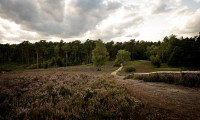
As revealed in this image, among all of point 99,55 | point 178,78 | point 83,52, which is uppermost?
point 83,52

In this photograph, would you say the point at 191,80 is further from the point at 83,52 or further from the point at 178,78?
the point at 83,52

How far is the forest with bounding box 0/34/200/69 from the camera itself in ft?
148

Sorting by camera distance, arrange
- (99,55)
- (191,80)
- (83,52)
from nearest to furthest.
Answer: (191,80) → (99,55) → (83,52)

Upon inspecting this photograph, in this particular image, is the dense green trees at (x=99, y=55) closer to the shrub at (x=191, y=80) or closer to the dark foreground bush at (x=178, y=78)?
the dark foreground bush at (x=178, y=78)

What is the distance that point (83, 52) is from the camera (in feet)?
311

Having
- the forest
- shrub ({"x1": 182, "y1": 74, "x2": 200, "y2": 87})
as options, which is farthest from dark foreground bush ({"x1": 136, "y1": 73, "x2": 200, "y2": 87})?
the forest

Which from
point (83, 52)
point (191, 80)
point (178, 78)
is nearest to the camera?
point (191, 80)

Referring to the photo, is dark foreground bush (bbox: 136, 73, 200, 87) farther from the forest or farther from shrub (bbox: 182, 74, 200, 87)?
the forest

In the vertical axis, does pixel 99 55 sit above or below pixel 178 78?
above

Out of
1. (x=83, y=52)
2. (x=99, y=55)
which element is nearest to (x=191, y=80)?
(x=99, y=55)

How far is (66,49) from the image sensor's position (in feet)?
292

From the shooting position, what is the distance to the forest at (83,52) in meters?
45.0

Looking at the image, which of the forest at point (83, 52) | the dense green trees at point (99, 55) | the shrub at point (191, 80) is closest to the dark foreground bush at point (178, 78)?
the shrub at point (191, 80)

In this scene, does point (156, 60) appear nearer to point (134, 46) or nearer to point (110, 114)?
point (110, 114)
